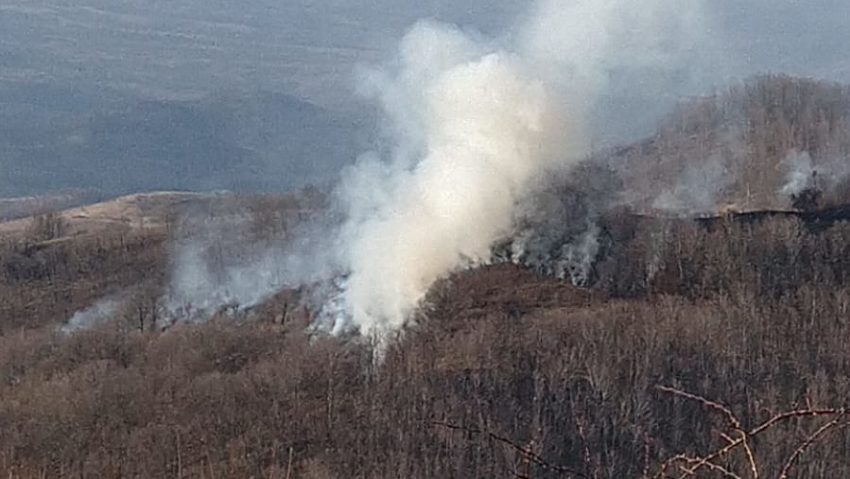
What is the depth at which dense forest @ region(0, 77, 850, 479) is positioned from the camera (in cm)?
3130

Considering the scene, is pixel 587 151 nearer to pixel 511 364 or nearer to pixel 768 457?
pixel 511 364

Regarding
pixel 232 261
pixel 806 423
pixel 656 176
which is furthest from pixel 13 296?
pixel 656 176

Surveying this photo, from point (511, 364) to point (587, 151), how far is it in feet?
61.0

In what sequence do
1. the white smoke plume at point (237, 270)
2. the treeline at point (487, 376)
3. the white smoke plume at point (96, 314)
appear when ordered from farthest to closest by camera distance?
the white smoke plume at point (237, 270), the white smoke plume at point (96, 314), the treeline at point (487, 376)

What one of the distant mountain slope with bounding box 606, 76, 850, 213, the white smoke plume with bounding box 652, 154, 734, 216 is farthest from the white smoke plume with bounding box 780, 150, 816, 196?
the white smoke plume with bounding box 652, 154, 734, 216

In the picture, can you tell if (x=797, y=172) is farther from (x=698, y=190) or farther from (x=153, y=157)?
(x=153, y=157)

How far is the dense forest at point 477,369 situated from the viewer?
31297 millimetres

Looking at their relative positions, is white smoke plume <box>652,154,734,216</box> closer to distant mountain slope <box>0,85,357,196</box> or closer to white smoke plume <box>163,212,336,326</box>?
white smoke plume <box>163,212,336,326</box>

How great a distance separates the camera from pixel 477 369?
38031 mm

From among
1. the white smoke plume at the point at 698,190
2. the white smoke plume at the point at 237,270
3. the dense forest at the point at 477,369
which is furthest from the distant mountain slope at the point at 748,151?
the white smoke plume at the point at 237,270

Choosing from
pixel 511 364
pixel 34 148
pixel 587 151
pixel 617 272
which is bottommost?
pixel 511 364

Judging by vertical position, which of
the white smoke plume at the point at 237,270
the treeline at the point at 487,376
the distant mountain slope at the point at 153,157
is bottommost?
the treeline at the point at 487,376

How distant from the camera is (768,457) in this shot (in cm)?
2650

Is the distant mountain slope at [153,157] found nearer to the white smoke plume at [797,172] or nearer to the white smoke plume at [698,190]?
the white smoke plume at [698,190]
